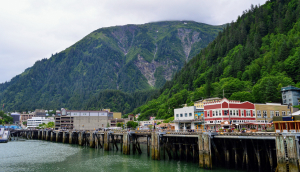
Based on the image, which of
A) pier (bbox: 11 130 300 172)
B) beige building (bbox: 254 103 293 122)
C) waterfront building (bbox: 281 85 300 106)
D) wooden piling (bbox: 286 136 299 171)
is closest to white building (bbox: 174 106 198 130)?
pier (bbox: 11 130 300 172)

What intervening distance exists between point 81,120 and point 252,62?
410 feet

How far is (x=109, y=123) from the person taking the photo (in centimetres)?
19312

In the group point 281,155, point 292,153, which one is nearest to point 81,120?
point 281,155

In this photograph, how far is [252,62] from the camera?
13712 cm

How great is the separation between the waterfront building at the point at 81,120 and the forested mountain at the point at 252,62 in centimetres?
3151

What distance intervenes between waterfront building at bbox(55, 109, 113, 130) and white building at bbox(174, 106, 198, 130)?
10810cm

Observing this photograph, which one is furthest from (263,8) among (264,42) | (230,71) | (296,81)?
(296,81)

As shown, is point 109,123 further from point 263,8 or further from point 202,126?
point 263,8

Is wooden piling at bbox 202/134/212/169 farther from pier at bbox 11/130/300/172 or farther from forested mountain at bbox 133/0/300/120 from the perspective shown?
forested mountain at bbox 133/0/300/120

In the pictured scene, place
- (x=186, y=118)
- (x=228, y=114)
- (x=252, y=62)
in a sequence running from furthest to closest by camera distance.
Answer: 1. (x=252, y=62)
2. (x=186, y=118)
3. (x=228, y=114)

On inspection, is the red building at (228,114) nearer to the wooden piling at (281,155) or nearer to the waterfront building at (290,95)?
the waterfront building at (290,95)

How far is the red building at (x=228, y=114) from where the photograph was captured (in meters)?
70.5

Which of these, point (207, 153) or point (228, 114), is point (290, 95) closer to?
point (228, 114)

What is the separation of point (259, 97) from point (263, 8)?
101 metres
